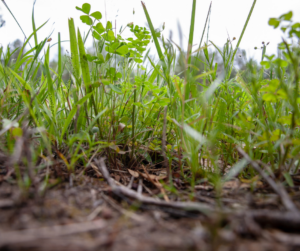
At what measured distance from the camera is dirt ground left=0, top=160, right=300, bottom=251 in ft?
1.44

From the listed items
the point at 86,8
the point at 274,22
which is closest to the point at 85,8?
the point at 86,8

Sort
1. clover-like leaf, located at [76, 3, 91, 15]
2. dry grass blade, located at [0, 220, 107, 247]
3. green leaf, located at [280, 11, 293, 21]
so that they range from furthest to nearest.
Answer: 1. clover-like leaf, located at [76, 3, 91, 15]
2. green leaf, located at [280, 11, 293, 21]
3. dry grass blade, located at [0, 220, 107, 247]

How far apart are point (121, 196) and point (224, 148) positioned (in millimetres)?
755

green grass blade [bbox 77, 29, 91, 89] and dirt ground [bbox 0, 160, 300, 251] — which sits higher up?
green grass blade [bbox 77, 29, 91, 89]

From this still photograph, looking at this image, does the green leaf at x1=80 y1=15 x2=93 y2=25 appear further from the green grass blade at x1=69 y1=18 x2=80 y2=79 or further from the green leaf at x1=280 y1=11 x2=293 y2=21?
the green leaf at x1=280 y1=11 x2=293 y2=21

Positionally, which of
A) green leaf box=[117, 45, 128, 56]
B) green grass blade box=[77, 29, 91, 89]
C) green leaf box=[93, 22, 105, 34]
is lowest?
green grass blade box=[77, 29, 91, 89]

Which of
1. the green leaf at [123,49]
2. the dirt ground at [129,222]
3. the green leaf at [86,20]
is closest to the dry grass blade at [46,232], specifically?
the dirt ground at [129,222]

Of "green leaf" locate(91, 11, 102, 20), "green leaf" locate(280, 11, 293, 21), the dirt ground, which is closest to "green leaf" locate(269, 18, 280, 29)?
"green leaf" locate(280, 11, 293, 21)

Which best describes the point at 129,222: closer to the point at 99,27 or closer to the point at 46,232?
the point at 46,232

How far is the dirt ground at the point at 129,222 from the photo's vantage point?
0.44 m

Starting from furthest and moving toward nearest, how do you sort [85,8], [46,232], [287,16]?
[85,8] → [287,16] → [46,232]

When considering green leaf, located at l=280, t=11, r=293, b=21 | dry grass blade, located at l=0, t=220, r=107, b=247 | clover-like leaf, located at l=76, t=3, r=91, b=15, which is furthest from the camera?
clover-like leaf, located at l=76, t=3, r=91, b=15

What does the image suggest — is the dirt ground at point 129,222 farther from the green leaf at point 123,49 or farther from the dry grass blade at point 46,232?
the green leaf at point 123,49

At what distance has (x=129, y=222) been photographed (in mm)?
543
